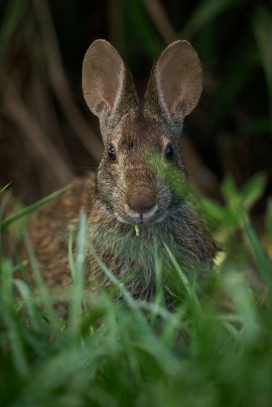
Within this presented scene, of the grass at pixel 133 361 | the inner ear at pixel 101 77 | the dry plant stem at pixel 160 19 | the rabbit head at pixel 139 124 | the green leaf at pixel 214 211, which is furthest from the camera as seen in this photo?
the dry plant stem at pixel 160 19

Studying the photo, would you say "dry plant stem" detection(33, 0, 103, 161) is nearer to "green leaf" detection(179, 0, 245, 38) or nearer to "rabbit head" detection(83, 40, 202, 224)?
"green leaf" detection(179, 0, 245, 38)

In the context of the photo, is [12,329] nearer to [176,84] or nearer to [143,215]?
[143,215]

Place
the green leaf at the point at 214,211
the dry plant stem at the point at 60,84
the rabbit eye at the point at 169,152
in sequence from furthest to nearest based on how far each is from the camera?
the dry plant stem at the point at 60,84, the green leaf at the point at 214,211, the rabbit eye at the point at 169,152

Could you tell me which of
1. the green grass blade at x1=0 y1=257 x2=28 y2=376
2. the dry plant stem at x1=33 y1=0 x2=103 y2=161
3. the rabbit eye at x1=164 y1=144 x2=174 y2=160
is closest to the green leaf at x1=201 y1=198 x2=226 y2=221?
the rabbit eye at x1=164 y1=144 x2=174 y2=160

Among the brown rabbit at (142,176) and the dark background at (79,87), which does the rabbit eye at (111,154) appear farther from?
the dark background at (79,87)

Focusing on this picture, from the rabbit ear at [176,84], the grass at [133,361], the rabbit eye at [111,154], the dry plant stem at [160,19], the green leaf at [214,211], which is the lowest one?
the green leaf at [214,211]

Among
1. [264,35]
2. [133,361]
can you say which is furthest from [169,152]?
[264,35]

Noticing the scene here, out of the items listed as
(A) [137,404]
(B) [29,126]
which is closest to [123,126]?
(A) [137,404]

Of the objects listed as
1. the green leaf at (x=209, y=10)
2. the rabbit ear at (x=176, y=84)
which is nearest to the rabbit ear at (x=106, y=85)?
the rabbit ear at (x=176, y=84)
